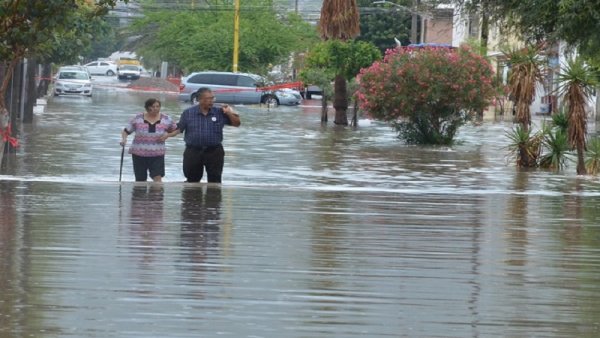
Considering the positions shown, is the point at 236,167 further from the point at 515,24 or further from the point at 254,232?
the point at 254,232

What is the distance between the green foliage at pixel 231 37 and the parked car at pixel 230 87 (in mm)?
14372

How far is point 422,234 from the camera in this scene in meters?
12.8

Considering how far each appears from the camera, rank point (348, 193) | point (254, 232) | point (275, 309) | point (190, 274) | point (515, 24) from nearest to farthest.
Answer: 1. point (275, 309)
2. point (190, 274)
3. point (254, 232)
4. point (348, 193)
5. point (515, 24)

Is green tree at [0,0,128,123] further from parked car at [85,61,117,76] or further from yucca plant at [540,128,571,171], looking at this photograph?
parked car at [85,61,117,76]

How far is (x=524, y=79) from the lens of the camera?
85.3ft

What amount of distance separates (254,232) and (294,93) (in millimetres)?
53225

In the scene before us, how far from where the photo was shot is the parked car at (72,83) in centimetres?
6625

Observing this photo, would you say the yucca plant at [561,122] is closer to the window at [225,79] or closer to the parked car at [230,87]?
the parked car at [230,87]

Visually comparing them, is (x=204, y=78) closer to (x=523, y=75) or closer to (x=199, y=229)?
(x=523, y=75)

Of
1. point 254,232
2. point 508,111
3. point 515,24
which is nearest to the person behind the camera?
point 254,232

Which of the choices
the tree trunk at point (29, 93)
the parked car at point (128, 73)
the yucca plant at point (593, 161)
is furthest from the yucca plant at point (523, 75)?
the parked car at point (128, 73)

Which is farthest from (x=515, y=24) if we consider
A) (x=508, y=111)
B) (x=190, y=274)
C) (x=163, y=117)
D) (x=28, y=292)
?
(x=508, y=111)

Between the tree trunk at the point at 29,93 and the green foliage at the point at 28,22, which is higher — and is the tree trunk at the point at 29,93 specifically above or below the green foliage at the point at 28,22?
below

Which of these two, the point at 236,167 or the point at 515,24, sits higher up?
the point at 515,24
